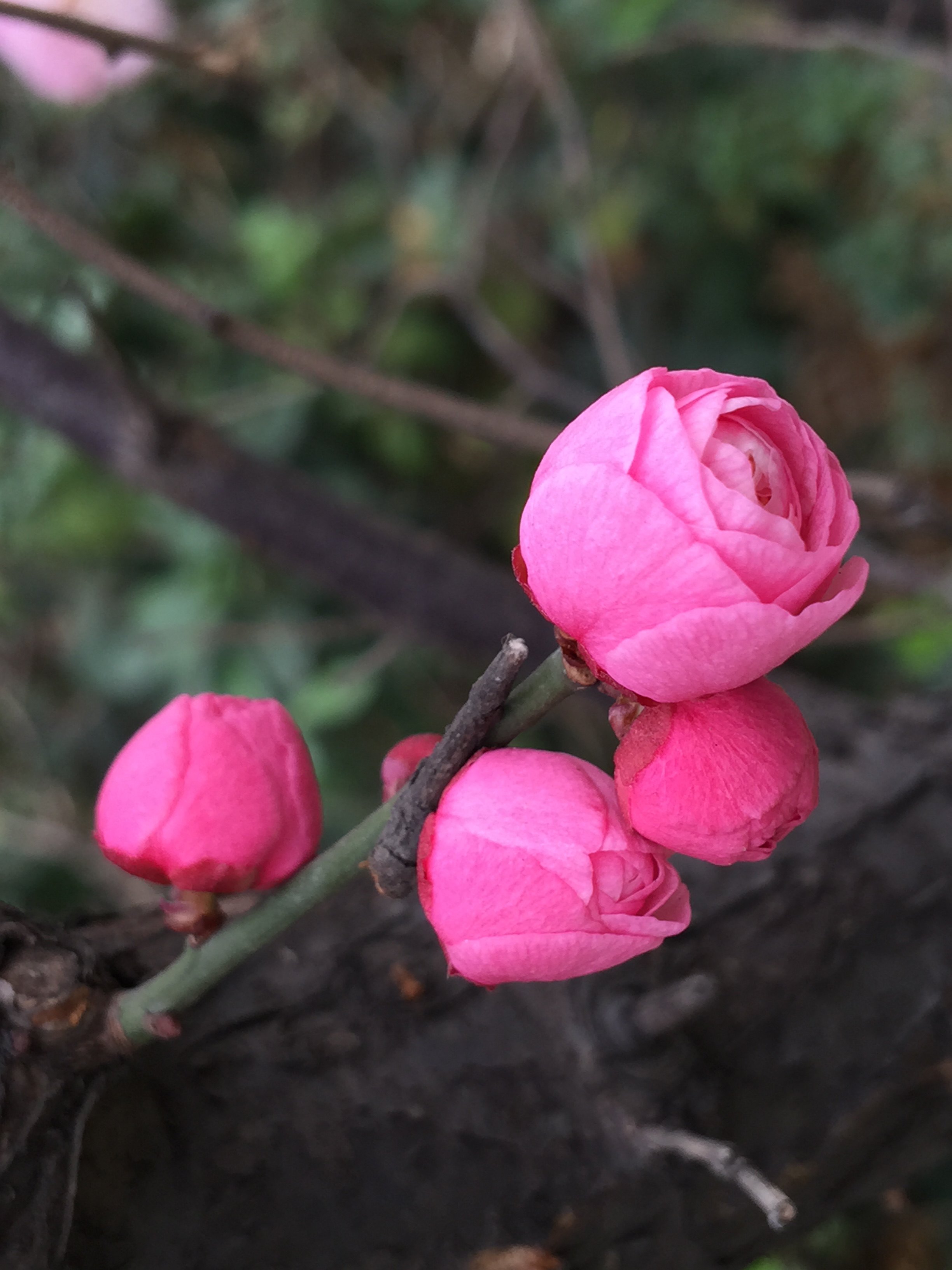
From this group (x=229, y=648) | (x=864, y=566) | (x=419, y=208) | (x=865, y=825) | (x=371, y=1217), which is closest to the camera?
(x=864, y=566)

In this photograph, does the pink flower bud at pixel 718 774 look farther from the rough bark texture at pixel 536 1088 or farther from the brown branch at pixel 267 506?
the brown branch at pixel 267 506

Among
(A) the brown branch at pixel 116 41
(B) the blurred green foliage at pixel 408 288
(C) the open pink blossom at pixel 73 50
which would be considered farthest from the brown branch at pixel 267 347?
(C) the open pink blossom at pixel 73 50

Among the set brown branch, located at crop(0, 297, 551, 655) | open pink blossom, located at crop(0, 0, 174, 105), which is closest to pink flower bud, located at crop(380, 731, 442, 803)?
brown branch, located at crop(0, 297, 551, 655)

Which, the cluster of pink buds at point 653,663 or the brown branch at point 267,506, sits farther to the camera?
the brown branch at point 267,506

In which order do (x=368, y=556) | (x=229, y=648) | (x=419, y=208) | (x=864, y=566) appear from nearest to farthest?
1. (x=864, y=566)
2. (x=368, y=556)
3. (x=229, y=648)
4. (x=419, y=208)

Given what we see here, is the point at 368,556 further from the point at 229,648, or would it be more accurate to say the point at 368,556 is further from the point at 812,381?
the point at 812,381

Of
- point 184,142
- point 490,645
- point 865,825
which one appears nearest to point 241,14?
point 184,142

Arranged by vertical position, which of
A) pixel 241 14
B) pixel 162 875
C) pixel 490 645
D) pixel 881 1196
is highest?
pixel 241 14
